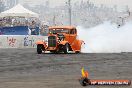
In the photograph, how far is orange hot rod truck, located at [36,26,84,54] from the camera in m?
34.2

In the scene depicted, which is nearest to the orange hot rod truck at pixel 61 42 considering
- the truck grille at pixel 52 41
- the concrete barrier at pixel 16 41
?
the truck grille at pixel 52 41

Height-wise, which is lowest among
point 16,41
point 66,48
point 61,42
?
point 16,41

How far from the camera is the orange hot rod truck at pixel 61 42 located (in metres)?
34.2

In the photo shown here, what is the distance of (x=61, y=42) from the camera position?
3403 cm

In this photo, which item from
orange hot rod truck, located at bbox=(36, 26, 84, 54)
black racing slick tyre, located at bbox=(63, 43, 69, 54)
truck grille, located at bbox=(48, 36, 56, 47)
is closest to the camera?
black racing slick tyre, located at bbox=(63, 43, 69, 54)

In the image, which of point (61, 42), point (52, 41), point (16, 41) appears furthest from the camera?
point (16, 41)

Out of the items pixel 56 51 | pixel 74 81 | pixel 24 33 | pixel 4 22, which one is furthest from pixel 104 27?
pixel 4 22

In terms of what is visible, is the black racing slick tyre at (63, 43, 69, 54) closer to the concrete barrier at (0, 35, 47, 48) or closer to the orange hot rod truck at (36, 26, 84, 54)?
the orange hot rod truck at (36, 26, 84, 54)

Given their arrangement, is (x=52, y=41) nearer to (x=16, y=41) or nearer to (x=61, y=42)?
(x=61, y=42)

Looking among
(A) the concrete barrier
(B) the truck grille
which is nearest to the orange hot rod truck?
(B) the truck grille

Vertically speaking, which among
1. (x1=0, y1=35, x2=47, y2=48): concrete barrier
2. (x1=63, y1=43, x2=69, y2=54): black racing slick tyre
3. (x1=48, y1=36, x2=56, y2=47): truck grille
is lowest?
(x1=0, y1=35, x2=47, y2=48): concrete barrier

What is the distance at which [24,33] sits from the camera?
6109 cm

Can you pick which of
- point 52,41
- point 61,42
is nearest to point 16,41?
point 52,41

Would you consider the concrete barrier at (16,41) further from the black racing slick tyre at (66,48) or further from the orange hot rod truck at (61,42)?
the black racing slick tyre at (66,48)
